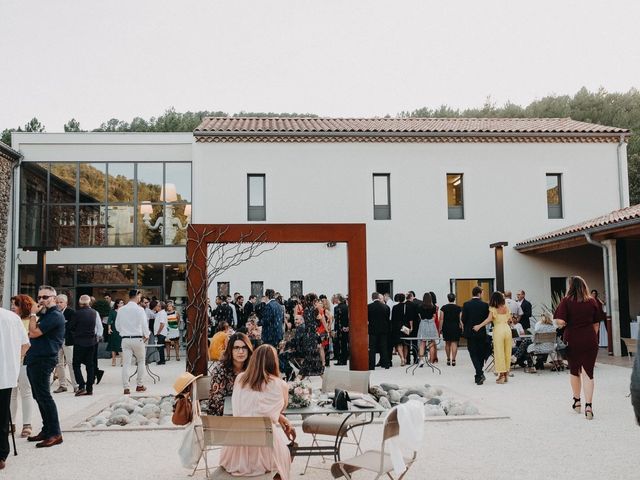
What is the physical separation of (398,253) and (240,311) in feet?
19.4

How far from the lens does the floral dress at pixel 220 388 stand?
6.38 m

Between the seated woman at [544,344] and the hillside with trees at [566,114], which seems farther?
the hillside with trees at [566,114]

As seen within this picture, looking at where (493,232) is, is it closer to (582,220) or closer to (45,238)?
(582,220)

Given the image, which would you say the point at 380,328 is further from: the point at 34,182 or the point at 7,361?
the point at 34,182

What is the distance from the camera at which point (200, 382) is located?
7402mm

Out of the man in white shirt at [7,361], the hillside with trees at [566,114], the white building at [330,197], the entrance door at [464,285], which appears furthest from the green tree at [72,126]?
the man in white shirt at [7,361]

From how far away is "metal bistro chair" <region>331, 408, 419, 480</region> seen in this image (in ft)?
16.5

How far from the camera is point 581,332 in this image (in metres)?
8.40

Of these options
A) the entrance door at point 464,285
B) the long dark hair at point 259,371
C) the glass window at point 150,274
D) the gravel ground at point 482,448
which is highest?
the glass window at point 150,274

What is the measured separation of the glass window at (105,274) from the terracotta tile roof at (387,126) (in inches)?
194

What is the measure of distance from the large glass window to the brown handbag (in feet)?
51.1

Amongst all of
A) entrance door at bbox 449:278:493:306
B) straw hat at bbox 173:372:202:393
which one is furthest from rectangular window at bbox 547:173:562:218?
straw hat at bbox 173:372:202:393

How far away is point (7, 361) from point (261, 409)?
8.50 ft

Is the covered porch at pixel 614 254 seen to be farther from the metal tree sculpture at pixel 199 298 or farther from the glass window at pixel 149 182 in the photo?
the glass window at pixel 149 182
